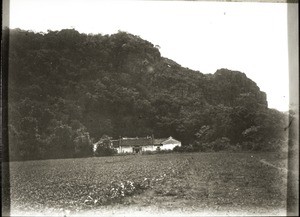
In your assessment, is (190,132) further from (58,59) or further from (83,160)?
(58,59)

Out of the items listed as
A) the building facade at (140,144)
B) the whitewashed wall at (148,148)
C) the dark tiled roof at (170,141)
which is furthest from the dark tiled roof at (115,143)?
the dark tiled roof at (170,141)

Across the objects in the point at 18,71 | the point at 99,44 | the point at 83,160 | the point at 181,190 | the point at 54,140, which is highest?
the point at 99,44

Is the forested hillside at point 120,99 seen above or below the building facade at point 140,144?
above

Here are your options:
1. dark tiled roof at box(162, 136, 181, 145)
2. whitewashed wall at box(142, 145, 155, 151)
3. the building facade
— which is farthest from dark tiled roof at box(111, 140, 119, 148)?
dark tiled roof at box(162, 136, 181, 145)

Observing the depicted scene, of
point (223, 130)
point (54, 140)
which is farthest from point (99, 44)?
point (223, 130)

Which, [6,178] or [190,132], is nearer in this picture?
[6,178]

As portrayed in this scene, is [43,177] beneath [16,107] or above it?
beneath

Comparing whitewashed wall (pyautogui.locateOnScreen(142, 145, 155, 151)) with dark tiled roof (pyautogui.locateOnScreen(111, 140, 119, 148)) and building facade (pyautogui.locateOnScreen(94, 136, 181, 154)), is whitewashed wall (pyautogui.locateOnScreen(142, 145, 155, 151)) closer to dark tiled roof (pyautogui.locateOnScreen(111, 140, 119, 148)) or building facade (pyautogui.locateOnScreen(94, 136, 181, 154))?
building facade (pyautogui.locateOnScreen(94, 136, 181, 154))

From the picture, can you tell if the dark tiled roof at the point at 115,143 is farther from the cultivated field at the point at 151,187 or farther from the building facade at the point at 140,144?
the cultivated field at the point at 151,187
